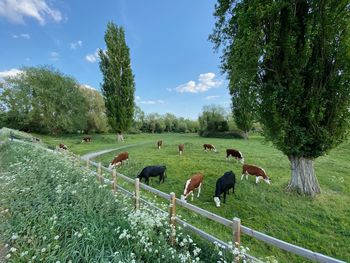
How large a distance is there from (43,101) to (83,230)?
37.3 m

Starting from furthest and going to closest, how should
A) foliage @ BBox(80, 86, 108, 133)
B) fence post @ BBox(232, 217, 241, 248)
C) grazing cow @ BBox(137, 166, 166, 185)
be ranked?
foliage @ BBox(80, 86, 108, 133), grazing cow @ BBox(137, 166, 166, 185), fence post @ BBox(232, 217, 241, 248)

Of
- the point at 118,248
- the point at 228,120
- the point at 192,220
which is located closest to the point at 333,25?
the point at 192,220

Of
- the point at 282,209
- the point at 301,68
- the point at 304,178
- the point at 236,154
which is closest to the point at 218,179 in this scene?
the point at 282,209

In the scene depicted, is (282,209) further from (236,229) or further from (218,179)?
(236,229)

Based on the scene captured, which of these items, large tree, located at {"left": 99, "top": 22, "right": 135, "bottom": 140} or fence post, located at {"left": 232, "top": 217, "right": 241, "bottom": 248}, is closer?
fence post, located at {"left": 232, "top": 217, "right": 241, "bottom": 248}

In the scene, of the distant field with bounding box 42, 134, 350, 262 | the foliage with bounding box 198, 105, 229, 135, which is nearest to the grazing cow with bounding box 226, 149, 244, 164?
the distant field with bounding box 42, 134, 350, 262

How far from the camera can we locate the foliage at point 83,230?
3.05 m

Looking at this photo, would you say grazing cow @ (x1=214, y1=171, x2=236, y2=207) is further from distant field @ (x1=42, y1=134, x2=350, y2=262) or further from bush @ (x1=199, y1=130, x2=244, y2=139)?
bush @ (x1=199, y1=130, x2=244, y2=139)

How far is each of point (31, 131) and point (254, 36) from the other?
42.0m

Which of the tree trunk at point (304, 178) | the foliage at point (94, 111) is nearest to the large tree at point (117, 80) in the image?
the foliage at point (94, 111)

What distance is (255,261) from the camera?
9.79 ft

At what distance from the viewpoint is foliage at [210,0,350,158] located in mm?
7465

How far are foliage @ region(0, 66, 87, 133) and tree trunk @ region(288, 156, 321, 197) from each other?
33752mm

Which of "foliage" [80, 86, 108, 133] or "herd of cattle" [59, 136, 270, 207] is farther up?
"foliage" [80, 86, 108, 133]
